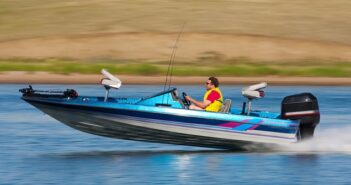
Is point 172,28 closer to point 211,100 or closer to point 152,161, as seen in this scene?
point 152,161

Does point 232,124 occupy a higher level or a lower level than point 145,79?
higher

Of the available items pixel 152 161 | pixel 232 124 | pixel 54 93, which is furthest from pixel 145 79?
pixel 232 124

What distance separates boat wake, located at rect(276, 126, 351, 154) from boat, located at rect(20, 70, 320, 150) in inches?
16.8

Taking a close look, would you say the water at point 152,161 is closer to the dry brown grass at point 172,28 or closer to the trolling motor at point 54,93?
the trolling motor at point 54,93

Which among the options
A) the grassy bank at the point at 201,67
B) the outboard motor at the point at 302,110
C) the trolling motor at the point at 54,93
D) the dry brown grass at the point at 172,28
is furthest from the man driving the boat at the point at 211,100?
the dry brown grass at the point at 172,28

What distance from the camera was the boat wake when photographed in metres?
19.6

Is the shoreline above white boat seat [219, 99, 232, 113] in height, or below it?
below

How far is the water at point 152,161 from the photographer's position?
17.6 metres

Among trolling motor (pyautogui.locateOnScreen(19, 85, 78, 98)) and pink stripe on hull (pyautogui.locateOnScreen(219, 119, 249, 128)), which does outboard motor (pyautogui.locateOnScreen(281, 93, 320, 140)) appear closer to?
pink stripe on hull (pyautogui.locateOnScreen(219, 119, 249, 128))

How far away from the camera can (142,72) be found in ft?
156

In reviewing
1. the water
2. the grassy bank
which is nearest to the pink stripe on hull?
the water

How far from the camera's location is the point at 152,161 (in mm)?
19562

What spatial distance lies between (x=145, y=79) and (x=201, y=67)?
446cm

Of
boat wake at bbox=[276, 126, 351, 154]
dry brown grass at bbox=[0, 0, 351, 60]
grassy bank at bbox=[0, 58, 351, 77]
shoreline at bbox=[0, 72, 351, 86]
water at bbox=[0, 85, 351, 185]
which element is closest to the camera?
water at bbox=[0, 85, 351, 185]
